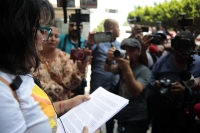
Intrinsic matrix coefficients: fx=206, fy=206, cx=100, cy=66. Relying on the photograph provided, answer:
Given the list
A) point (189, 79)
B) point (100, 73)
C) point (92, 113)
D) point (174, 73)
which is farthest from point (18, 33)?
point (100, 73)

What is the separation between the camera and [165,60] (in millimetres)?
1938

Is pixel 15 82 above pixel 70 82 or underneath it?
above

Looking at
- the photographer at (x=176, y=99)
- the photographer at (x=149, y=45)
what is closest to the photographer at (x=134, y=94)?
the photographer at (x=176, y=99)

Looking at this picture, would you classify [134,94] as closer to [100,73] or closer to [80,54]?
[80,54]

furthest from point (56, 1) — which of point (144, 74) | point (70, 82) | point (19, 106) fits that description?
point (19, 106)

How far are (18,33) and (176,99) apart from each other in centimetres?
142

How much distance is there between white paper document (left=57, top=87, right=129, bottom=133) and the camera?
1048mm

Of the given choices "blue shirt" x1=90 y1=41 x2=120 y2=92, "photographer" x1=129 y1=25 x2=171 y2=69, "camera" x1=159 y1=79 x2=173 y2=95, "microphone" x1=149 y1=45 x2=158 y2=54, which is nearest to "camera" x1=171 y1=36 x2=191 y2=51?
"camera" x1=159 y1=79 x2=173 y2=95

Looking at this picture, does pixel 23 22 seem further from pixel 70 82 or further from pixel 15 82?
pixel 70 82

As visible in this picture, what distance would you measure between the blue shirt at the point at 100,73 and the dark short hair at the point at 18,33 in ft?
6.71

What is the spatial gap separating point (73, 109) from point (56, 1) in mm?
1324

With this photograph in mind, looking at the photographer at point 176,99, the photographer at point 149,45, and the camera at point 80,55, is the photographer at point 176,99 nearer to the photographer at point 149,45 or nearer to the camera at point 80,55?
the photographer at point 149,45

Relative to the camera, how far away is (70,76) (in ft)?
6.11

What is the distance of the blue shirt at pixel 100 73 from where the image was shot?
9.16ft
